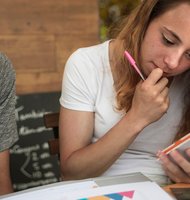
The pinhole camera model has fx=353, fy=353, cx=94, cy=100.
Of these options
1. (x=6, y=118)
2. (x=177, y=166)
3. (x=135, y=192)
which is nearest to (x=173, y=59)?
(x=177, y=166)


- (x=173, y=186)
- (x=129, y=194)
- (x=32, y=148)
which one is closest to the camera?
(x=129, y=194)

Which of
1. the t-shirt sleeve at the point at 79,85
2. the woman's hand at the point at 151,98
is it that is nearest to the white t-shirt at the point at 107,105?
the t-shirt sleeve at the point at 79,85

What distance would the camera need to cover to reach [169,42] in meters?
0.90

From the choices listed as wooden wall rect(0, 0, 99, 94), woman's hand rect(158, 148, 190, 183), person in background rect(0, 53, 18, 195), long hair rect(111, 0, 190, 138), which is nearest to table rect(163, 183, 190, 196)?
woman's hand rect(158, 148, 190, 183)

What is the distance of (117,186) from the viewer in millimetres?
667

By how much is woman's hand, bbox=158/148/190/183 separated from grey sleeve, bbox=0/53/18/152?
0.44 metres

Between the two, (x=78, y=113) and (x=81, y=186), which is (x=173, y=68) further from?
(x=81, y=186)

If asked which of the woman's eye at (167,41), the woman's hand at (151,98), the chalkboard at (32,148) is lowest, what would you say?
the chalkboard at (32,148)

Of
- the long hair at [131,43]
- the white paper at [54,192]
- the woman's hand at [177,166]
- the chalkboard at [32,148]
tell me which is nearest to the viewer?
the white paper at [54,192]

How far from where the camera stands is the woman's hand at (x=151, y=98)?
0.89 metres

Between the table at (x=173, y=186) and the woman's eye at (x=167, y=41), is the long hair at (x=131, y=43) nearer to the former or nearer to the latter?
the woman's eye at (x=167, y=41)

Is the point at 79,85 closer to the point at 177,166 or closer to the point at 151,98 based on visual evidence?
the point at 151,98

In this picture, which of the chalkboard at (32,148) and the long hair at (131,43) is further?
the chalkboard at (32,148)

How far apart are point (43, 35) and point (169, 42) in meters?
1.11
